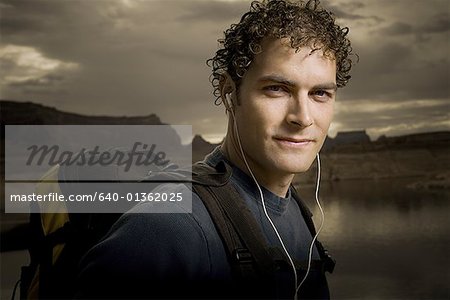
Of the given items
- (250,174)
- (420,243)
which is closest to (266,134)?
(250,174)

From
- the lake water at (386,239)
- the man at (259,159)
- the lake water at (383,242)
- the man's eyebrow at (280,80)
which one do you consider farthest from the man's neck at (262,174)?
the lake water at (386,239)

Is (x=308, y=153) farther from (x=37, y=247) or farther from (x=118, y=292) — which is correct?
(x=37, y=247)

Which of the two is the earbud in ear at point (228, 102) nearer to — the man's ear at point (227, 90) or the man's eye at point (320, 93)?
the man's ear at point (227, 90)

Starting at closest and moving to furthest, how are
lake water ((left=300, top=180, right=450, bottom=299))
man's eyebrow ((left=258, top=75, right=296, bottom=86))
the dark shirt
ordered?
the dark shirt
man's eyebrow ((left=258, top=75, right=296, bottom=86))
lake water ((left=300, top=180, right=450, bottom=299))

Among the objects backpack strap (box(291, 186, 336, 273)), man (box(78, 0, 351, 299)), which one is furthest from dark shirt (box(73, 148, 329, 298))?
backpack strap (box(291, 186, 336, 273))

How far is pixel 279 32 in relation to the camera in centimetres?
141

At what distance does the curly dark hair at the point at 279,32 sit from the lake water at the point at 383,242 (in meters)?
20.7

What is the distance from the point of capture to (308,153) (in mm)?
1479

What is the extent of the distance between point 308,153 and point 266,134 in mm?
Answer: 137

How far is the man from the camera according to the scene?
3.79 ft

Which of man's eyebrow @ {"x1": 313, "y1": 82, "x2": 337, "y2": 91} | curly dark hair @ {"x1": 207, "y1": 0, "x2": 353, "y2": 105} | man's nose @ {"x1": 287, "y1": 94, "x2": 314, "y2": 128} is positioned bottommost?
man's nose @ {"x1": 287, "y1": 94, "x2": 314, "y2": 128}

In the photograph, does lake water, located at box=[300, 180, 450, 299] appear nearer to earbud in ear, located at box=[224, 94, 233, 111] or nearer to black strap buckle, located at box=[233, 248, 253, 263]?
earbud in ear, located at box=[224, 94, 233, 111]

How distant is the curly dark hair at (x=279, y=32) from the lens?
142 cm

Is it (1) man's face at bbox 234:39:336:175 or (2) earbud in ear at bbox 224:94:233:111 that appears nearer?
(1) man's face at bbox 234:39:336:175
